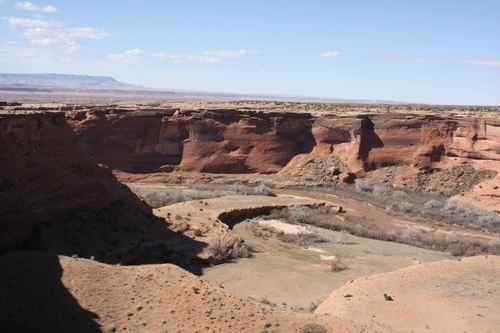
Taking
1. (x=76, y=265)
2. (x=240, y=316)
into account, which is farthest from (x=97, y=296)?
(x=240, y=316)

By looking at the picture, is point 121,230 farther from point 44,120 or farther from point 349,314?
point 349,314

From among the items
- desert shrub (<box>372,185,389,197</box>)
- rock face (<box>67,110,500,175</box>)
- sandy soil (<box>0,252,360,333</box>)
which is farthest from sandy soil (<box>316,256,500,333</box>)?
rock face (<box>67,110,500,175</box>)

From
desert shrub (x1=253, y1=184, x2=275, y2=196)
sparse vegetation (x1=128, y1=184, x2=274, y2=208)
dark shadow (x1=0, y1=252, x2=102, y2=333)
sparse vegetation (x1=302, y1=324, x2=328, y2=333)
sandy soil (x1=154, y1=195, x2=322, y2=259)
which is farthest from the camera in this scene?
desert shrub (x1=253, y1=184, x2=275, y2=196)

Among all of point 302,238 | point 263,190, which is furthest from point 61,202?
point 263,190

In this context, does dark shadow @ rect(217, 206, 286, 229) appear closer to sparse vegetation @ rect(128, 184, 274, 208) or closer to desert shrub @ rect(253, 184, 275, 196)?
sparse vegetation @ rect(128, 184, 274, 208)

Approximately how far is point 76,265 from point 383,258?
1326cm

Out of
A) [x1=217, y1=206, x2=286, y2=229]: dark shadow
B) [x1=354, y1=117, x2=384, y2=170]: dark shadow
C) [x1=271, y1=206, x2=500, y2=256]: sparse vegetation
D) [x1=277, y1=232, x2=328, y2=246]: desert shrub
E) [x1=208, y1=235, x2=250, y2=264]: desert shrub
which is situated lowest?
[x1=271, y1=206, x2=500, y2=256]: sparse vegetation

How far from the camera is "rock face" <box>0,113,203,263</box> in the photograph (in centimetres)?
1722

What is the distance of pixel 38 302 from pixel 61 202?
22.6ft

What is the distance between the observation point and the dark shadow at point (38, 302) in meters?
12.0

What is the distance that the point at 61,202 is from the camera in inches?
752

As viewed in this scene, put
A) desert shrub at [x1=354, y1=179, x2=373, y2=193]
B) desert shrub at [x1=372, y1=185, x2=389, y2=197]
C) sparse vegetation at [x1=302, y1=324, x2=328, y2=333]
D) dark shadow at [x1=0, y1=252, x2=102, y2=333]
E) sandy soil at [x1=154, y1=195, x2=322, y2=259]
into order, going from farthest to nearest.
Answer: desert shrub at [x1=354, y1=179, x2=373, y2=193] → desert shrub at [x1=372, y1=185, x2=389, y2=197] → sandy soil at [x1=154, y1=195, x2=322, y2=259] → sparse vegetation at [x1=302, y1=324, x2=328, y2=333] → dark shadow at [x1=0, y1=252, x2=102, y2=333]

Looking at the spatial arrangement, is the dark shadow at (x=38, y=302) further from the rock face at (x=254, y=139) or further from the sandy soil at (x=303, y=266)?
the rock face at (x=254, y=139)

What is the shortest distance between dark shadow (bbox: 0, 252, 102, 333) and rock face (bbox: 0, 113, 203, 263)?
3173mm
